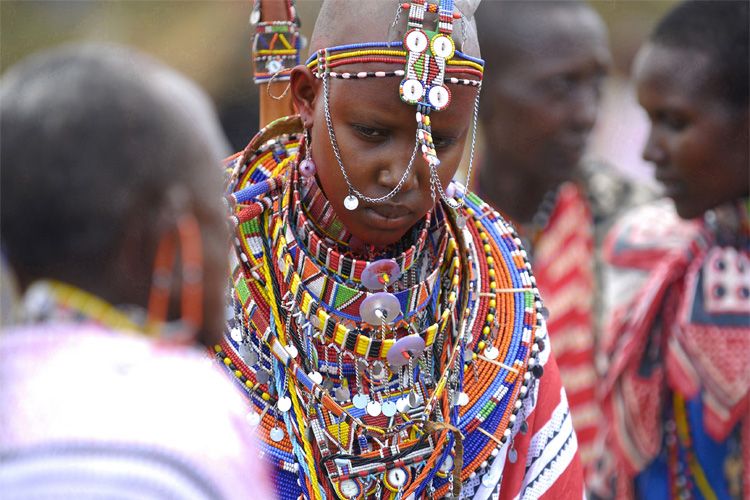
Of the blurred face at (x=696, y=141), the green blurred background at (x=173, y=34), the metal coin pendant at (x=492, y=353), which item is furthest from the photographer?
the green blurred background at (x=173, y=34)

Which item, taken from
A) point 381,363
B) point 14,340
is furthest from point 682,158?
point 14,340

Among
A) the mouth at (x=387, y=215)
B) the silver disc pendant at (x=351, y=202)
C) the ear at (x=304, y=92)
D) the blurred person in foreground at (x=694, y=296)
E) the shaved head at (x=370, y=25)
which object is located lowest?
the blurred person in foreground at (x=694, y=296)

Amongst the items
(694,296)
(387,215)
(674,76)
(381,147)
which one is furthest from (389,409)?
(674,76)

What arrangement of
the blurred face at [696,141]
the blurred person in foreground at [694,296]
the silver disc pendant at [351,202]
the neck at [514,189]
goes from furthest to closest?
the neck at [514,189], the blurred face at [696,141], the blurred person in foreground at [694,296], the silver disc pendant at [351,202]

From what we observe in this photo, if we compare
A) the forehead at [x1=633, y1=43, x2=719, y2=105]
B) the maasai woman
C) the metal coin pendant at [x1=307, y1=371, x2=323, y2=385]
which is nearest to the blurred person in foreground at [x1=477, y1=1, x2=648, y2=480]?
the forehead at [x1=633, y1=43, x2=719, y2=105]

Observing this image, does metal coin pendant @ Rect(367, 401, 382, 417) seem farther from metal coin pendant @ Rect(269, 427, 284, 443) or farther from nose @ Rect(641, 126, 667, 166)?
nose @ Rect(641, 126, 667, 166)

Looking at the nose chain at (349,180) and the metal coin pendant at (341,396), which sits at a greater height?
the nose chain at (349,180)

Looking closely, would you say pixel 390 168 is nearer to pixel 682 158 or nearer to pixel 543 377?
pixel 543 377

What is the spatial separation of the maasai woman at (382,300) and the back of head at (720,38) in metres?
1.93

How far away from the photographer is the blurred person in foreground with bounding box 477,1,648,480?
209 inches

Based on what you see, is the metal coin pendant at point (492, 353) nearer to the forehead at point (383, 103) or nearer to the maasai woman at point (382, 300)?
the maasai woman at point (382, 300)

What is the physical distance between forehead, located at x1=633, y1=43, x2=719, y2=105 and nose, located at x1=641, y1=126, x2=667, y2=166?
15 centimetres

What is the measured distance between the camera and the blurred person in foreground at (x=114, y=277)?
1730 millimetres

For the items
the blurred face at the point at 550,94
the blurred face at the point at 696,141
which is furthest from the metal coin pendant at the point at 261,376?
the blurred face at the point at 550,94
